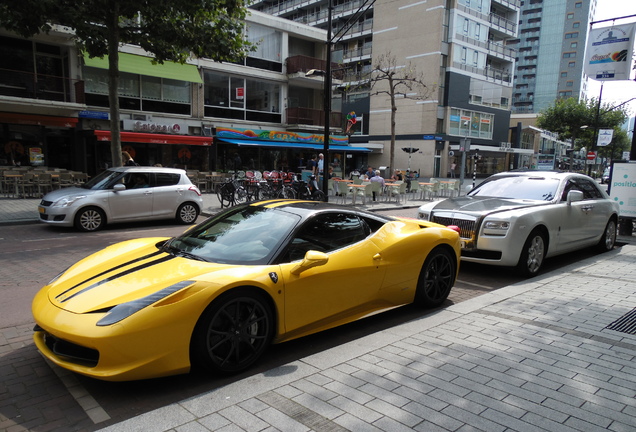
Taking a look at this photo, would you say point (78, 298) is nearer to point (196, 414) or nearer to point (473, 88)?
point (196, 414)

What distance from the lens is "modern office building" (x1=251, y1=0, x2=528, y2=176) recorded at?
43.1 m

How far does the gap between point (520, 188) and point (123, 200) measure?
350 inches

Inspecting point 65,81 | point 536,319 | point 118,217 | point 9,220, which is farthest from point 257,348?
point 65,81

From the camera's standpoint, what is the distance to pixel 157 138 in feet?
66.6

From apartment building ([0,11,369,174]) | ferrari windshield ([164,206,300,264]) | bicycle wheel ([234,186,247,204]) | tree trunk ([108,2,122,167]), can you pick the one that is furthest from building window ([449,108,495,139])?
ferrari windshield ([164,206,300,264])

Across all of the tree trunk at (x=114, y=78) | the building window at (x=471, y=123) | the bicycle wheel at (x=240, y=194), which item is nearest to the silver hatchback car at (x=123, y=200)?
the tree trunk at (x=114, y=78)

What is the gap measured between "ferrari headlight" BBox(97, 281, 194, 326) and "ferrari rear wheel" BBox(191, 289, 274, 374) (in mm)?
300

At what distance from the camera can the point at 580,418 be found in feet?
8.48

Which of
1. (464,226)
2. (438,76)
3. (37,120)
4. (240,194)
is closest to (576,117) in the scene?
(438,76)

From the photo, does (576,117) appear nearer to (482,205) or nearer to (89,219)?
(482,205)

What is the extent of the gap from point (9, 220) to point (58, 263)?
550cm

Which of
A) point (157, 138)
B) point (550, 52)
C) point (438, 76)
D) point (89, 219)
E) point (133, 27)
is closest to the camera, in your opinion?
point (89, 219)

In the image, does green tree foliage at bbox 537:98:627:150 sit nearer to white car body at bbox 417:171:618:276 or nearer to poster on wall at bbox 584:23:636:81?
poster on wall at bbox 584:23:636:81

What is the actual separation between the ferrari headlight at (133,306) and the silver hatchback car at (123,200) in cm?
797
